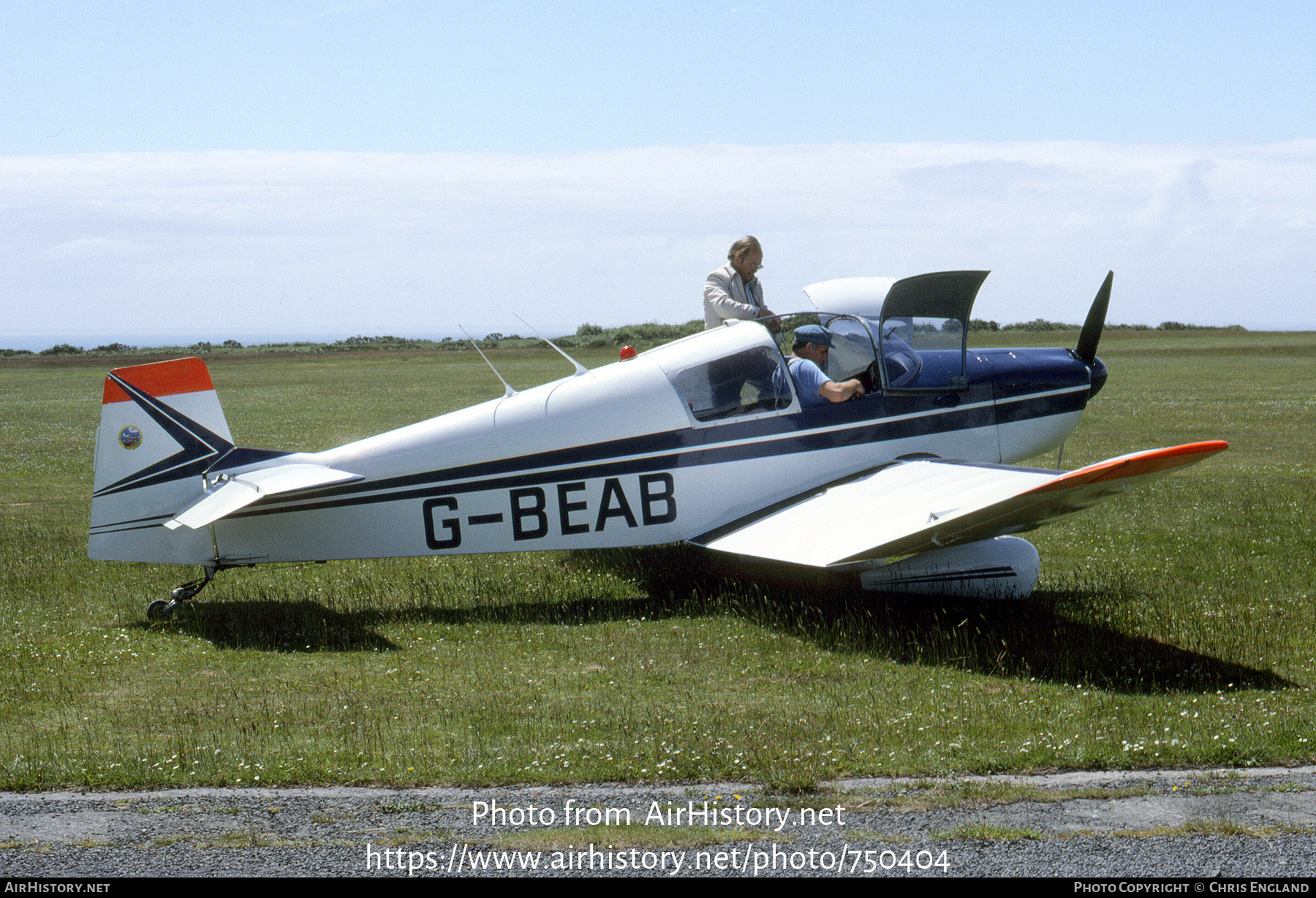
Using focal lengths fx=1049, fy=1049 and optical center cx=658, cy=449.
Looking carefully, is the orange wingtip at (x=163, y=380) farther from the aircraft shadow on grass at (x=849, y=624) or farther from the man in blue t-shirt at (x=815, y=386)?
the man in blue t-shirt at (x=815, y=386)

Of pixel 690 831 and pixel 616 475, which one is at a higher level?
pixel 616 475

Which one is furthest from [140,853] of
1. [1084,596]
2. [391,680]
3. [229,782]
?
[1084,596]

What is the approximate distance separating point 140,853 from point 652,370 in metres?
5.01

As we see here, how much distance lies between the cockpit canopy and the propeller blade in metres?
1.44

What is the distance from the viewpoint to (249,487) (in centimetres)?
741

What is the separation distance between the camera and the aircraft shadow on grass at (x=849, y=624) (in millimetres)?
6387

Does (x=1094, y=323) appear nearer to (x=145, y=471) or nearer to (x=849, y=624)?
(x=849, y=624)

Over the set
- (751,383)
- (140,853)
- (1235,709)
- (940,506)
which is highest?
(751,383)

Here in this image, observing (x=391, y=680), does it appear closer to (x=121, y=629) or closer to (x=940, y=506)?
(x=121, y=629)

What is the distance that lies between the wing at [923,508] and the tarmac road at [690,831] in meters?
1.79

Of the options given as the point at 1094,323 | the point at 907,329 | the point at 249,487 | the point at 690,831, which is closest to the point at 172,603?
the point at 249,487

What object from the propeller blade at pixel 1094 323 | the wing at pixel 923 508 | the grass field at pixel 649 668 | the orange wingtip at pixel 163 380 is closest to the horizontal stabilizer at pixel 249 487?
the orange wingtip at pixel 163 380

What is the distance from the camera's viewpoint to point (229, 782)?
4.80 m

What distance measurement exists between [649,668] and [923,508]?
2.11 meters
